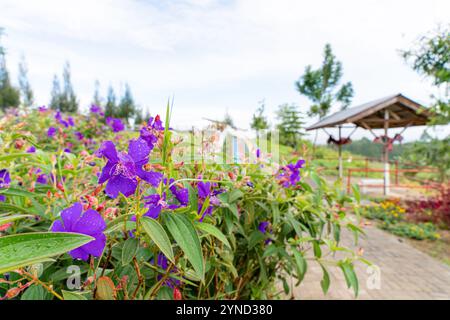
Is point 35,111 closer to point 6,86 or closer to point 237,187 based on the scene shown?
point 237,187

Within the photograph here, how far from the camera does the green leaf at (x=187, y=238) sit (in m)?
0.43

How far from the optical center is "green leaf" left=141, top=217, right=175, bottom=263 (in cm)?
41

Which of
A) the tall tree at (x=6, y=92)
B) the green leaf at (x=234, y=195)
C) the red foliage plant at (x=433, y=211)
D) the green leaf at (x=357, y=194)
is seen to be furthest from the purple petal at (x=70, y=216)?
the tall tree at (x=6, y=92)

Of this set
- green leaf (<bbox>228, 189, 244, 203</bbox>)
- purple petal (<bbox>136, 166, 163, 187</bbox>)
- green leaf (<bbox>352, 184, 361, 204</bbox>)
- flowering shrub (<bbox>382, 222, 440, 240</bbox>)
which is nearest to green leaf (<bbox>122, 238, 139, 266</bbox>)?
purple petal (<bbox>136, 166, 163, 187</bbox>)

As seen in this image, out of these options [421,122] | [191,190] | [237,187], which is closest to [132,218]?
[191,190]

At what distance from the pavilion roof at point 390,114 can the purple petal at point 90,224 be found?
6.82 metres

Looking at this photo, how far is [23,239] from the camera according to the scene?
0.31 m

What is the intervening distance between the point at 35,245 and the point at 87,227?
15 cm

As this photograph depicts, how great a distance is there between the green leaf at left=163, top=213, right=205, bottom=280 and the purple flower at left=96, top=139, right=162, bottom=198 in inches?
2.7

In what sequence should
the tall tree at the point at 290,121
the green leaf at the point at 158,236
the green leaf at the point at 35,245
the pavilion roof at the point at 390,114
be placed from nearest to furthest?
1. the green leaf at the point at 35,245
2. the green leaf at the point at 158,236
3. the pavilion roof at the point at 390,114
4. the tall tree at the point at 290,121

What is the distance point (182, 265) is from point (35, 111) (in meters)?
3.45

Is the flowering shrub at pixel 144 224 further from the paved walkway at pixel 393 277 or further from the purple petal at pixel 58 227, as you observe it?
the paved walkway at pixel 393 277

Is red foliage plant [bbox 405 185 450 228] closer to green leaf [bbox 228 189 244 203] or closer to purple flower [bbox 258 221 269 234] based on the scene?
purple flower [bbox 258 221 269 234]

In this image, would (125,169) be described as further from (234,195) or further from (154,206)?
(234,195)
